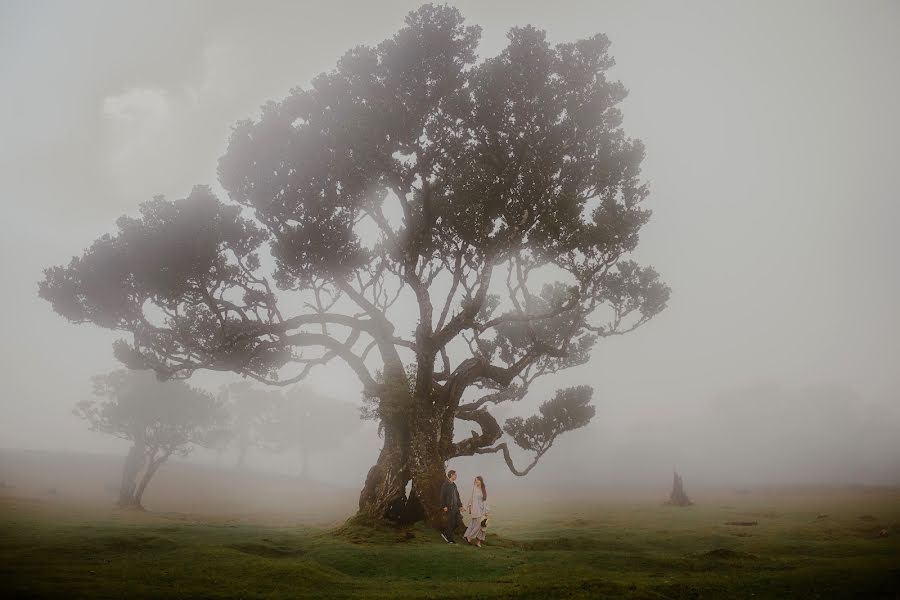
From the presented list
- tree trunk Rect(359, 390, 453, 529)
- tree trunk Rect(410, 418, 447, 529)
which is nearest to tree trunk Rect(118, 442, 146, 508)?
tree trunk Rect(359, 390, 453, 529)

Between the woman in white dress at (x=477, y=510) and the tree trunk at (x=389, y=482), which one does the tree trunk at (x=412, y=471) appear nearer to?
the tree trunk at (x=389, y=482)

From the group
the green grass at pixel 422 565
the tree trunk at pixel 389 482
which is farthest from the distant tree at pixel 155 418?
the tree trunk at pixel 389 482

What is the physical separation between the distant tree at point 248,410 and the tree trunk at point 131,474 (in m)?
58.9

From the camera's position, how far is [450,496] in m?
23.0

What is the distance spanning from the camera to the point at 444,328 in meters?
25.7

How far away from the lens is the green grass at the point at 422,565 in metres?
12.2

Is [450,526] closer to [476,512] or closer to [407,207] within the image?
[476,512]

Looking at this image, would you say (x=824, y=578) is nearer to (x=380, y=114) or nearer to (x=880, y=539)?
(x=880, y=539)

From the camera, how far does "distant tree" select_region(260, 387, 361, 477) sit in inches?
4744

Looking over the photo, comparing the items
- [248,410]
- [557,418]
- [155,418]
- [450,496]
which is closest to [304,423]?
[248,410]

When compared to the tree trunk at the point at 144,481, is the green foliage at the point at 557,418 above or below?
above

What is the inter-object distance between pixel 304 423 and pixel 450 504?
111 meters

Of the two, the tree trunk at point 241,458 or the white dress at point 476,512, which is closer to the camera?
the white dress at point 476,512

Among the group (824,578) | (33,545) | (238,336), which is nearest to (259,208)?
(238,336)
